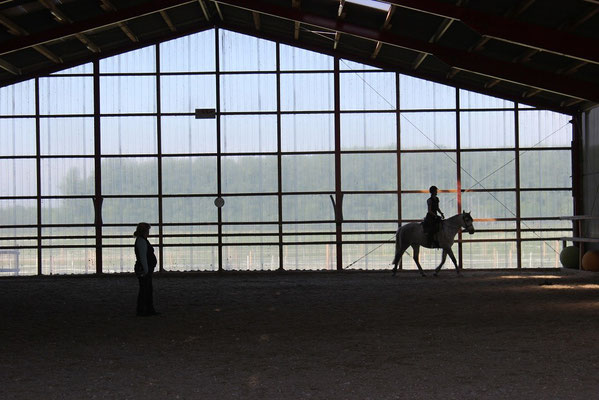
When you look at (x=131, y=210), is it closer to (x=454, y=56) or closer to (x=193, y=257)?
(x=193, y=257)

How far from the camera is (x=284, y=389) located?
6875mm

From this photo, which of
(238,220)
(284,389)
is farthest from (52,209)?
(284,389)

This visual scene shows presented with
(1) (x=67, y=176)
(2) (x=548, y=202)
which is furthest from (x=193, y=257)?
(2) (x=548, y=202)

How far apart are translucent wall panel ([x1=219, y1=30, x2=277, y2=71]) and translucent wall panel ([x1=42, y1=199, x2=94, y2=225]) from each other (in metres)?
5.61

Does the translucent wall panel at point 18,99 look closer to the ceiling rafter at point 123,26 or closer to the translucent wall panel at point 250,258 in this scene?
the ceiling rafter at point 123,26

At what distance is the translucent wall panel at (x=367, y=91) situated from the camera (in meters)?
24.1

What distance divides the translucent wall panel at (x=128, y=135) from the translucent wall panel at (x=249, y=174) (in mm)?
2210

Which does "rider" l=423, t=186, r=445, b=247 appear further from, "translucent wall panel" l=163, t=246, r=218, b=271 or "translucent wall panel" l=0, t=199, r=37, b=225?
"translucent wall panel" l=0, t=199, r=37, b=225

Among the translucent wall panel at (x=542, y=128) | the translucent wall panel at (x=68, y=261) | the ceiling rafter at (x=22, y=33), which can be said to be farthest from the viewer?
the translucent wall panel at (x=542, y=128)

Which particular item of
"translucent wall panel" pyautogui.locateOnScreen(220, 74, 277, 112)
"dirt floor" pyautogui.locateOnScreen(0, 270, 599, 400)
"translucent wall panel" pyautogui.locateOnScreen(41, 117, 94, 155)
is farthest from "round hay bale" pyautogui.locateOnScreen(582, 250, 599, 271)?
"translucent wall panel" pyautogui.locateOnScreen(41, 117, 94, 155)

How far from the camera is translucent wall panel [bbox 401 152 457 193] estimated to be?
79.0 feet

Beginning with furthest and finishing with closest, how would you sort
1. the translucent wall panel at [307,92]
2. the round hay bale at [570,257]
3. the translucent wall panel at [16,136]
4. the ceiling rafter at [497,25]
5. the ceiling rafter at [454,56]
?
the translucent wall panel at [307,92]
the translucent wall panel at [16,136]
the round hay bale at [570,257]
the ceiling rafter at [454,56]
the ceiling rafter at [497,25]

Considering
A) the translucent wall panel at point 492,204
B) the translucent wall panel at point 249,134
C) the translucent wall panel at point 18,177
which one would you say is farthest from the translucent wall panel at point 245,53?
the translucent wall panel at point 492,204

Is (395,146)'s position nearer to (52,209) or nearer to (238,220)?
(238,220)
